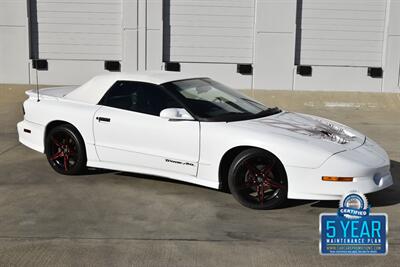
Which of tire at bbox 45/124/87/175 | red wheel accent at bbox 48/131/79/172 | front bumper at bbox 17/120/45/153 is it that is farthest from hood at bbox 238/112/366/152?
front bumper at bbox 17/120/45/153

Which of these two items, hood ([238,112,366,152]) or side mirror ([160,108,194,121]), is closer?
hood ([238,112,366,152])

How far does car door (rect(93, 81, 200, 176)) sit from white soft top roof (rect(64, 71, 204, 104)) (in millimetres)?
81

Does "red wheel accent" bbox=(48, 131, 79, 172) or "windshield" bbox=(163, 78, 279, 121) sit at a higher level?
"windshield" bbox=(163, 78, 279, 121)

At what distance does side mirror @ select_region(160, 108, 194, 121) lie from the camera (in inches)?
221

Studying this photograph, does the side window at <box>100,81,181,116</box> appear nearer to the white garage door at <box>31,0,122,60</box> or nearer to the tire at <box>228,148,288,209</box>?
the tire at <box>228,148,288,209</box>

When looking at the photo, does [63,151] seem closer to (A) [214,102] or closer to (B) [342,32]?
(A) [214,102]

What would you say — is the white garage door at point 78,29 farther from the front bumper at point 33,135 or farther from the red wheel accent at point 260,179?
the red wheel accent at point 260,179

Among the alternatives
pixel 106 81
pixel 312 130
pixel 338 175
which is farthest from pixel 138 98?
pixel 338 175

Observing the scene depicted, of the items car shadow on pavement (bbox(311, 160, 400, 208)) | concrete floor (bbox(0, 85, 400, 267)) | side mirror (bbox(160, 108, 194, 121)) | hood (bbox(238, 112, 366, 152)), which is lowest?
concrete floor (bbox(0, 85, 400, 267))

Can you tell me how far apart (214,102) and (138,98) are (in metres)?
0.87

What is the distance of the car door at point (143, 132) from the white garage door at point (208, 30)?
9518 millimetres

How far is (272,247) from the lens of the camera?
441cm

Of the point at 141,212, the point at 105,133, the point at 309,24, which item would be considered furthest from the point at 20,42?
the point at 141,212

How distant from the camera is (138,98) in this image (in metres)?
6.09
